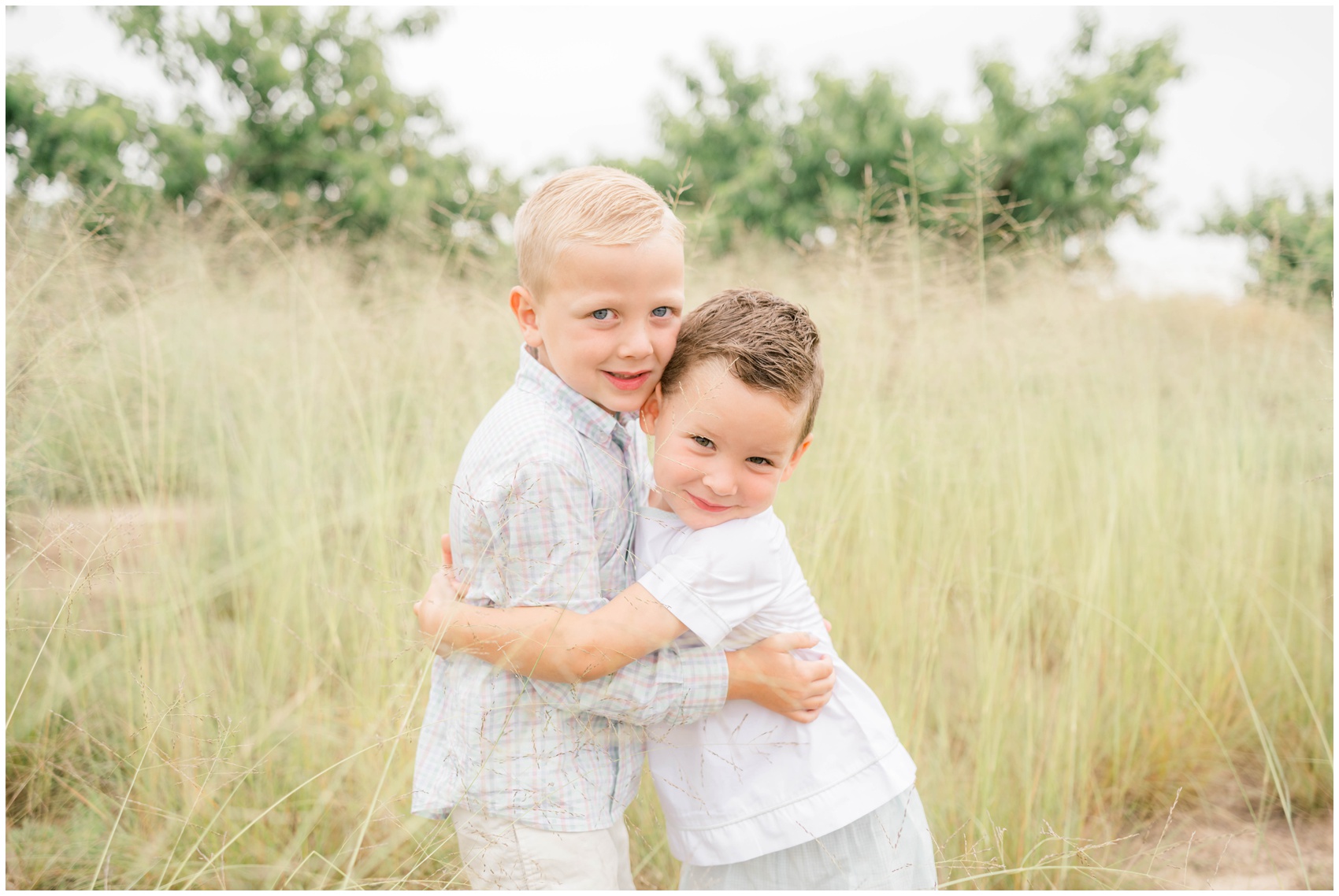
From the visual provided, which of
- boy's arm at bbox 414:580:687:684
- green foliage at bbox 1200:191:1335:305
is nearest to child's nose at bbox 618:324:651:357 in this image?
boy's arm at bbox 414:580:687:684

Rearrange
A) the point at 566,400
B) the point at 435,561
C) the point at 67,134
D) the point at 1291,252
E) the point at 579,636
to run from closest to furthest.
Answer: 1. the point at 579,636
2. the point at 566,400
3. the point at 435,561
4. the point at 1291,252
5. the point at 67,134

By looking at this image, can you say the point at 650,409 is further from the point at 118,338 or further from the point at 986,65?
the point at 986,65

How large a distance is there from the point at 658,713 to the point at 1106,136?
1103 centimetres

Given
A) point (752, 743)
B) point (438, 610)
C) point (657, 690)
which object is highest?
point (438, 610)

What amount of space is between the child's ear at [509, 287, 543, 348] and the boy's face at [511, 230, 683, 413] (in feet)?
0.06

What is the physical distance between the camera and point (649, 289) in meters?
1.37

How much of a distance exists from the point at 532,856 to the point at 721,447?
2.43ft

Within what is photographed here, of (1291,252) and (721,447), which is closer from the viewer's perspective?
(721,447)

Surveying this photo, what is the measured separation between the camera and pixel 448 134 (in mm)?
9422

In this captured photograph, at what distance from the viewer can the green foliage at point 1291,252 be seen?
3.55 metres

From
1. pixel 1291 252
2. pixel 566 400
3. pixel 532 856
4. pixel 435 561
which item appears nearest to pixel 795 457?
pixel 566 400

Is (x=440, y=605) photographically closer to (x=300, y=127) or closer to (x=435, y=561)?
(x=435, y=561)

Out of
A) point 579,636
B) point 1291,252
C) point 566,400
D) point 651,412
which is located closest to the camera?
point 579,636

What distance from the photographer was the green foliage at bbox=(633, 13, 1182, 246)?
956 centimetres
